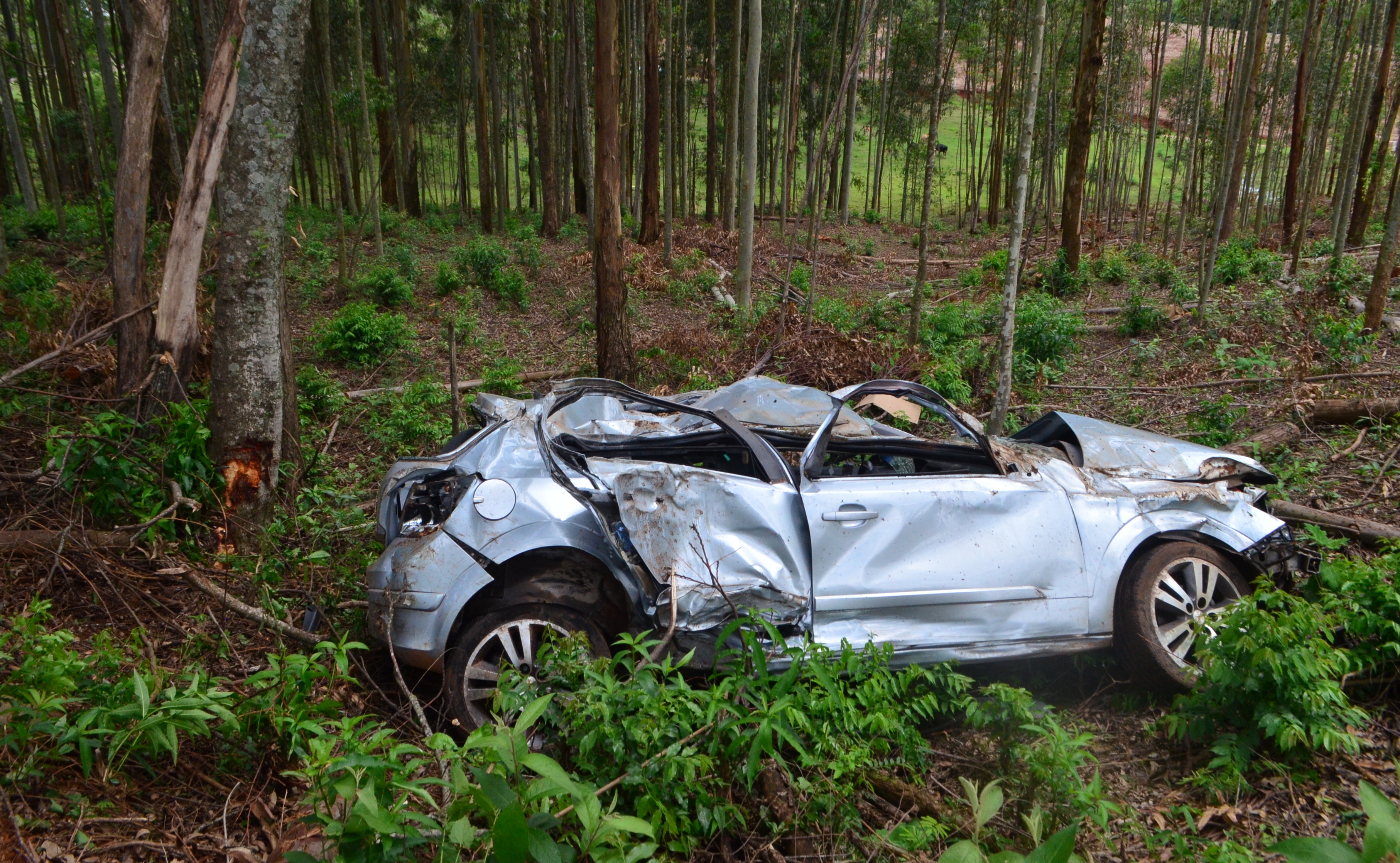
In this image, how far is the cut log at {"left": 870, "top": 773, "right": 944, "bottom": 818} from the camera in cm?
293

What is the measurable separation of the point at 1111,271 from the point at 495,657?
13836 millimetres

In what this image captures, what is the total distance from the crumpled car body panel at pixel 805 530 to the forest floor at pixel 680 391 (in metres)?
0.51

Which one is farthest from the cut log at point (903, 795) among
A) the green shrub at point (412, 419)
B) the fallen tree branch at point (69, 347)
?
the green shrub at point (412, 419)

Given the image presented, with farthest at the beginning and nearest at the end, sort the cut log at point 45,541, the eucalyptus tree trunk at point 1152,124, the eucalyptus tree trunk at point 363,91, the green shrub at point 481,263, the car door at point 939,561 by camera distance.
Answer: the eucalyptus tree trunk at point 1152,124
the green shrub at point 481,263
the eucalyptus tree trunk at point 363,91
the cut log at point 45,541
the car door at point 939,561

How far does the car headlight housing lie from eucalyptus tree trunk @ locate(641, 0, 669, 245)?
1255 cm

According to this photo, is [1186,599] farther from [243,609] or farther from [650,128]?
[650,128]

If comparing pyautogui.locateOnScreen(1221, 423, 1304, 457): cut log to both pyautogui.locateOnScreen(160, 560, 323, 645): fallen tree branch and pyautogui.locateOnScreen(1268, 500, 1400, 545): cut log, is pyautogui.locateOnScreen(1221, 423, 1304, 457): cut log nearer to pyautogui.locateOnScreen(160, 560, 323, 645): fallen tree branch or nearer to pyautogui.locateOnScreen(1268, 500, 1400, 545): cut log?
pyautogui.locateOnScreen(1268, 500, 1400, 545): cut log

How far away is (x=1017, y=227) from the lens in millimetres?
6840

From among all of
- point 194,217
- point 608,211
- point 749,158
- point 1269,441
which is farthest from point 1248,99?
point 194,217

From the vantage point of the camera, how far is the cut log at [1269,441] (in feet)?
20.9

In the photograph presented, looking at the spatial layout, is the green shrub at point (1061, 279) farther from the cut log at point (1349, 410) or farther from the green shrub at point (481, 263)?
the green shrub at point (481, 263)

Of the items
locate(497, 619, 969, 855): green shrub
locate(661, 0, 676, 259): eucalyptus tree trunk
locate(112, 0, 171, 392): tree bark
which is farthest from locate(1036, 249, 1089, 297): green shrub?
locate(112, 0, 171, 392): tree bark

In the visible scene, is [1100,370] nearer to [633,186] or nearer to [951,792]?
[951,792]

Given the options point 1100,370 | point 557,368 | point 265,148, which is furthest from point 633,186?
point 265,148
